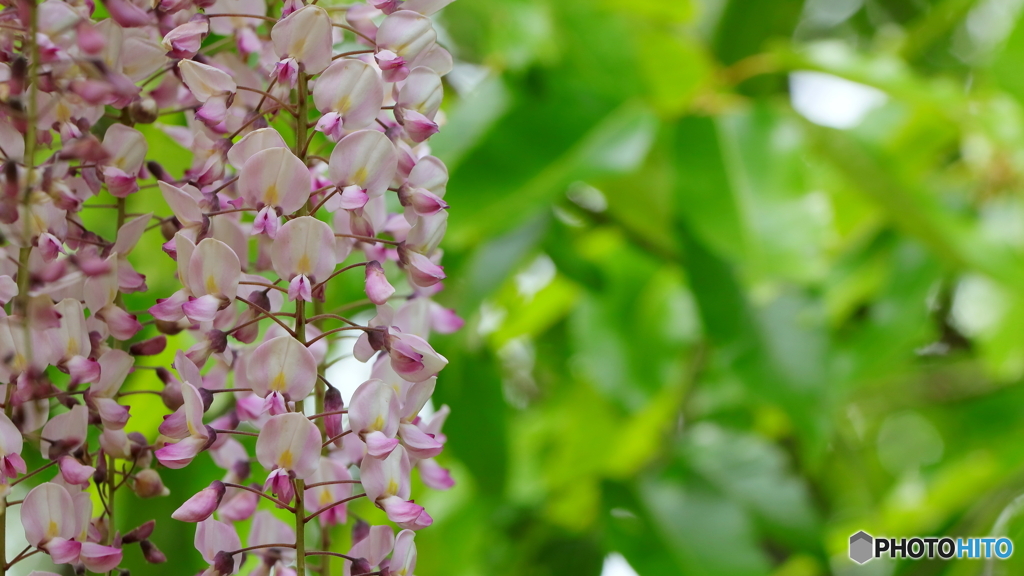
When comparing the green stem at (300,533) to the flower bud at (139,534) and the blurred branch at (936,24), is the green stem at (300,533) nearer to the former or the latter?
the flower bud at (139,534)

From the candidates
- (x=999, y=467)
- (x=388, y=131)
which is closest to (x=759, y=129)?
(x=999, y=467)

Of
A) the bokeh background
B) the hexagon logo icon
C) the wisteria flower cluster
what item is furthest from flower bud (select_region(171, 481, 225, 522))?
the hexagon logo icon

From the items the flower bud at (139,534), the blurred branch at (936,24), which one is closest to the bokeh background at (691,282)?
the blurred branch at (936,24)

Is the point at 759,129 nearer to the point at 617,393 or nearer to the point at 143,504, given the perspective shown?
the point at 617,393

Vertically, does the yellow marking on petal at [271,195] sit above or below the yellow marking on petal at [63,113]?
below

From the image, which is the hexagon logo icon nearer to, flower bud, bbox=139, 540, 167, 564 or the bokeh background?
the bokeh background

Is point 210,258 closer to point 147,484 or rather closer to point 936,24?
→ point 147,484
